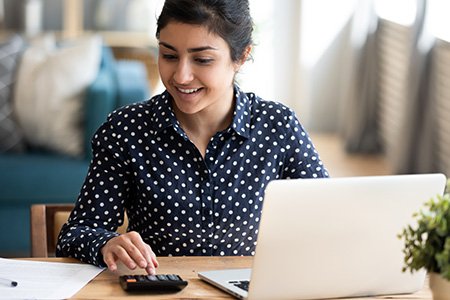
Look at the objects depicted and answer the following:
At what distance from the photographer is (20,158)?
4102mm

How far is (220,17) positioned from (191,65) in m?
0.14

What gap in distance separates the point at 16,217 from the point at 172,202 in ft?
6.67

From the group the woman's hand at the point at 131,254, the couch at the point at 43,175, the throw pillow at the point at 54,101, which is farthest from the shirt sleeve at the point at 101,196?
the throw pillow at the point at 54,101

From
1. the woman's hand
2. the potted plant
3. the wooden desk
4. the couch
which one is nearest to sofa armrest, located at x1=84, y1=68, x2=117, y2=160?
the couch

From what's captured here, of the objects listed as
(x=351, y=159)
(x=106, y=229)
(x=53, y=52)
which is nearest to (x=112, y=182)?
(x=106, y=229)

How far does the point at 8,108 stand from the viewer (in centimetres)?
419

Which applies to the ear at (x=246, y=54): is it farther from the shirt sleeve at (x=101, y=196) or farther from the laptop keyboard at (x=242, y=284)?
the laptop keyboard at (x=242, y=284)

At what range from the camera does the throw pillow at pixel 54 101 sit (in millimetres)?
4164

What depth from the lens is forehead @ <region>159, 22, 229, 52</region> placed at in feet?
6.51

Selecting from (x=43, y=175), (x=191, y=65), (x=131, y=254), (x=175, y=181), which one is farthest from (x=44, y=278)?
(x=43, y=175)

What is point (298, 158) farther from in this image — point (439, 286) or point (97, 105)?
point (97, 105)

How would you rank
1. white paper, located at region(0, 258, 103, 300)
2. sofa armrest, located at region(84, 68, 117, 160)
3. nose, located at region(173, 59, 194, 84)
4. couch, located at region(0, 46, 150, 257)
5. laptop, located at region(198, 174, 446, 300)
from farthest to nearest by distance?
1. sofa armrest, located at region(84, 68, 117, 160)
2. couch, located at region(0, 46, 150, 257)
3. nose, located at region(173, 59, 194, 84)
4. white paper, located at region(0, 258, 103, 300)
5. laptop, located at region(198, 174, 446, 300)

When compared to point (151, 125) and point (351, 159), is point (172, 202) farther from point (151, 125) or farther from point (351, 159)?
point (351, 159)

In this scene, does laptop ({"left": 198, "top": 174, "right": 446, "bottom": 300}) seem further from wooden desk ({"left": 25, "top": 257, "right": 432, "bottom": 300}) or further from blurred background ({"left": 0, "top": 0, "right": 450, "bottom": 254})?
blurred background ({"left": 0, "top": 0, "right": 450, "bottom": 254})
